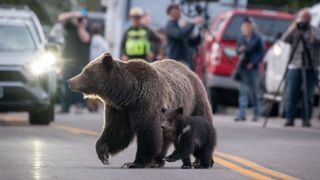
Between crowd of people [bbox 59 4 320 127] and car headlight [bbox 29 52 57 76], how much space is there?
1430 mm

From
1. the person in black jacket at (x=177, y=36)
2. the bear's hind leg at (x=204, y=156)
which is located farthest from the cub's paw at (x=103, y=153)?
the person in black jacket at (x=177, y=36)

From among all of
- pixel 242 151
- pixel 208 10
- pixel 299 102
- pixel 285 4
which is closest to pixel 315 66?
pixel 299 102

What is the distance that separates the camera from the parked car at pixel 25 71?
20.2 m

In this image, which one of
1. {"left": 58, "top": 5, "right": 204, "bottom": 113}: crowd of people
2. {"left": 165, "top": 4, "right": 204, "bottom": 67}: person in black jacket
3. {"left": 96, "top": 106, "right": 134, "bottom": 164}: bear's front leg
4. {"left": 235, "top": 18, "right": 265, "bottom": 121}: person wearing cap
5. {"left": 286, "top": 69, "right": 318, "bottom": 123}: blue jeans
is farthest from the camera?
{"left": 235, "top": 18, "right": 265, "bottom": 121}: person wearing cap

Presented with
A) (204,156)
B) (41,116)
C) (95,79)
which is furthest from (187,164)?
(41,116)

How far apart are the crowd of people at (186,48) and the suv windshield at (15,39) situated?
64.3 inches

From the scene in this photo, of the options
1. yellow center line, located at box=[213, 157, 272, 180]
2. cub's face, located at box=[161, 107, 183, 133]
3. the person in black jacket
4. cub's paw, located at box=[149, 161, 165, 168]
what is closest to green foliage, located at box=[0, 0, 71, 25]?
the person in black jacket

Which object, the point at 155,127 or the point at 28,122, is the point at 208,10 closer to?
the point at 28,122

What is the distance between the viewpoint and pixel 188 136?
11.5 m

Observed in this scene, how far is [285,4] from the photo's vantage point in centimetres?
4319

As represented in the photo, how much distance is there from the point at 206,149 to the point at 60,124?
9230mm

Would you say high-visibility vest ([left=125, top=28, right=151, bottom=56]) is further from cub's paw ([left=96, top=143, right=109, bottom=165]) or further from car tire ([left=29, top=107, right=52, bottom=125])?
cub's paw ([left=96, top=143, right=109, bottom=165])

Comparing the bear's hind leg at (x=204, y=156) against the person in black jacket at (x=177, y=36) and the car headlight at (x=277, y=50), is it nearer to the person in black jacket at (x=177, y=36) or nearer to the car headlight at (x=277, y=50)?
the person in black jacket at (x=177, y=36)

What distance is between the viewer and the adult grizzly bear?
Answer: 11.8 meters
